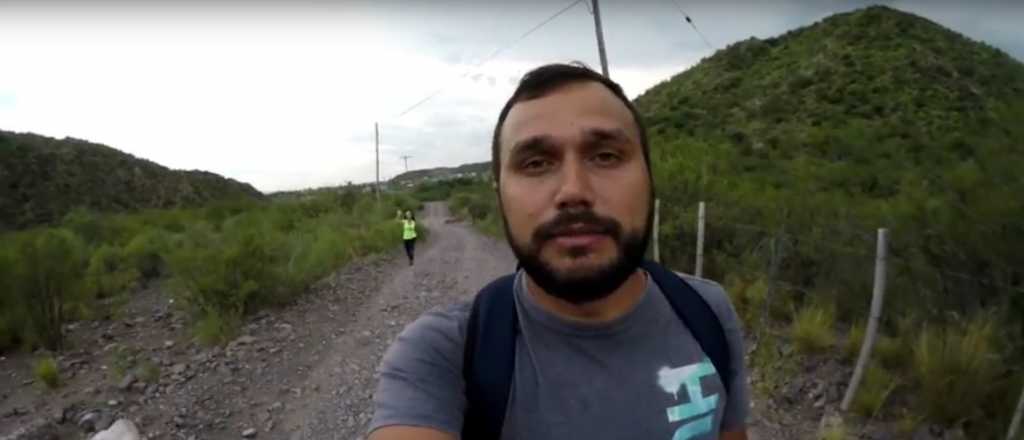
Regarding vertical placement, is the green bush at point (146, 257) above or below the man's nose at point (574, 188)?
below

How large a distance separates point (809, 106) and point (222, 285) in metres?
26.6

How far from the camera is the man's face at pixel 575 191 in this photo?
1.20m

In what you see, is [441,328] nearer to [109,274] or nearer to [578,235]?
[578,235]

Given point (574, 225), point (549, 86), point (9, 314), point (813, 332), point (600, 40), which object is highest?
point (600, 40)

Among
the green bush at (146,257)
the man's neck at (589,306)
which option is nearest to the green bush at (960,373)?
the man's neck at (589,306)

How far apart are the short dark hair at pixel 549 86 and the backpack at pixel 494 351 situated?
0.80 feet

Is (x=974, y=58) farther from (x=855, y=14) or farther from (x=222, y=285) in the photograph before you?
(x=222, y=285)

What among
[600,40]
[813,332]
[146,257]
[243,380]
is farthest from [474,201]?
[813,332]

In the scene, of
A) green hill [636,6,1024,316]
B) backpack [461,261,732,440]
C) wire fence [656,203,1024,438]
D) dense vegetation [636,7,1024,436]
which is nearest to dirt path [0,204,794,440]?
dense vegetation [636,7,1024,436]

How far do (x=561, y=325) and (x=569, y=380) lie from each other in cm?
10

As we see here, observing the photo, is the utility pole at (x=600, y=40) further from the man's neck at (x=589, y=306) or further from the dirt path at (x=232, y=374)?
the man's neck at (x=589, y=306)

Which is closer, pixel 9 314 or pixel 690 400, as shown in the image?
pixel 690 400

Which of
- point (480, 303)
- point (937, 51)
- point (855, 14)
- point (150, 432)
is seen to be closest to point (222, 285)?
point (150, 432)

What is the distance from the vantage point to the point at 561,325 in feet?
4.11
